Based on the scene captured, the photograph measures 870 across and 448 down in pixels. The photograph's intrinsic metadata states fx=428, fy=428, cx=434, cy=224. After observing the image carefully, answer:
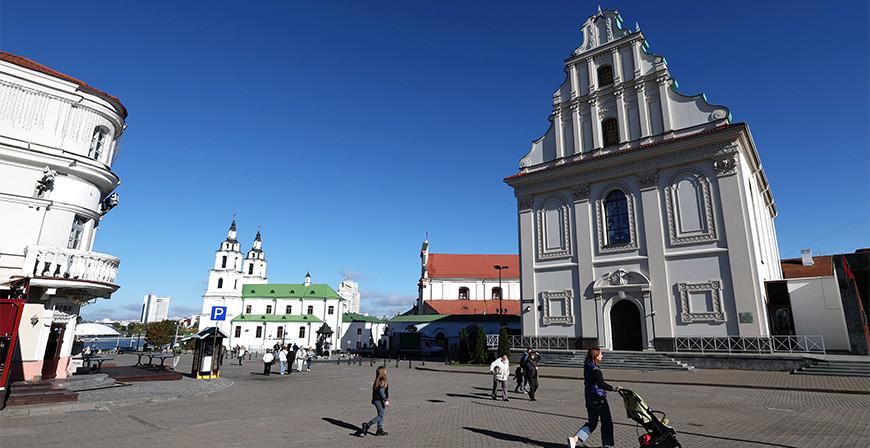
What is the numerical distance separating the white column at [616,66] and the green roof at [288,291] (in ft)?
206

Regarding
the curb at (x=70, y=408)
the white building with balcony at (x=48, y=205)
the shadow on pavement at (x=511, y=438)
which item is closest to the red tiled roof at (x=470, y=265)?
the white building with balcony at (x=48, y=205)

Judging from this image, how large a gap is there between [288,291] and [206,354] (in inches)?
2378

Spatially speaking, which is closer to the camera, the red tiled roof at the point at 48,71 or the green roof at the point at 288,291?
the red tiled roof at the point at 48,71

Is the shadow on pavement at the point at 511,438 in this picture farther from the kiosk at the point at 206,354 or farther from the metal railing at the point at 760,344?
the metal railing at the point at 760,344

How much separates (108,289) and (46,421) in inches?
296

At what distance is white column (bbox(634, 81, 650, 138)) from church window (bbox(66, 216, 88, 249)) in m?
30.3

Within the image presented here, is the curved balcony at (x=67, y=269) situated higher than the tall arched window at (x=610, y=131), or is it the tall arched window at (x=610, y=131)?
the tall arched window at (x=610, y=131)

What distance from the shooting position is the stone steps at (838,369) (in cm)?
1658

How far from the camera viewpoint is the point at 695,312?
23953 mm

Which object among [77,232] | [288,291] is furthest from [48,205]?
[288,291]

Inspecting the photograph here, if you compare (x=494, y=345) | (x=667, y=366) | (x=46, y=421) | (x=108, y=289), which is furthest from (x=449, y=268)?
(x=46, y=421)

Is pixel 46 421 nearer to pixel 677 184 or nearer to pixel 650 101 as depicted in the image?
pixel 677 184

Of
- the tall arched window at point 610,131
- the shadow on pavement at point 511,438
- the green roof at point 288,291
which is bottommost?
the shadow on pavement at point 511,438

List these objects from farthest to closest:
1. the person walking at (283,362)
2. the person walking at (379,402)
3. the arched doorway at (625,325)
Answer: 1. the arched doorway at (625,325)
2. the person walking at (283,362)
3. the person walking at (379,402)
